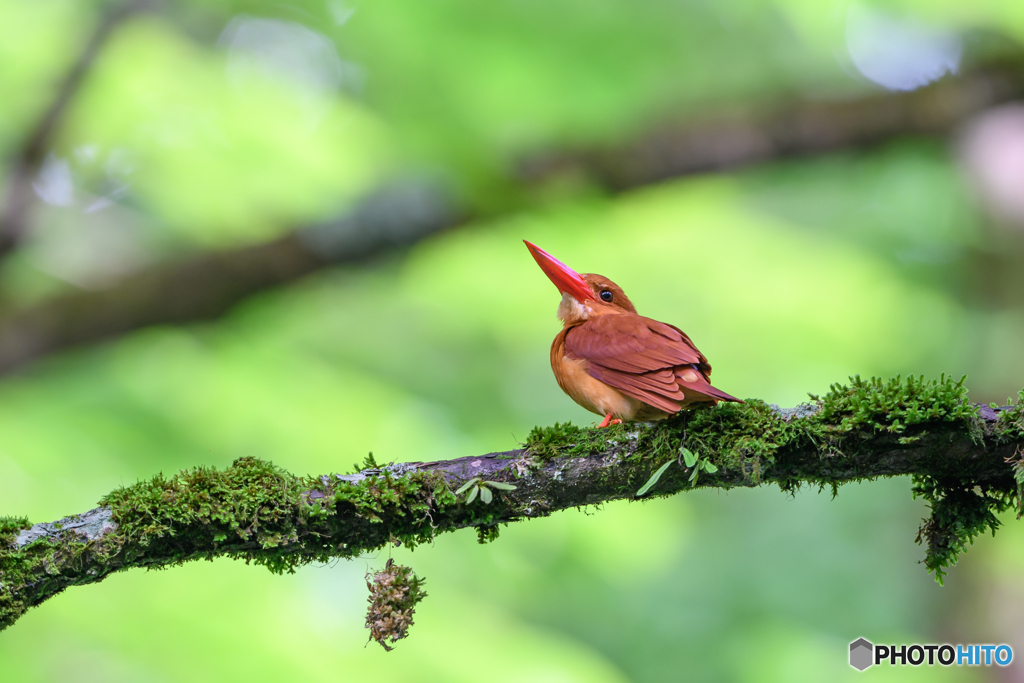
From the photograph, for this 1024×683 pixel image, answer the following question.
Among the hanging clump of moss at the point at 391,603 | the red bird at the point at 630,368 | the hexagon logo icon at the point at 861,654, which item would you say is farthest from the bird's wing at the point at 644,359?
the hexagon logo icon at the point at 861,654

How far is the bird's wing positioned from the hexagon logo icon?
78.9 inches

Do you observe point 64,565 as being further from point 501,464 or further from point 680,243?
point 680,243

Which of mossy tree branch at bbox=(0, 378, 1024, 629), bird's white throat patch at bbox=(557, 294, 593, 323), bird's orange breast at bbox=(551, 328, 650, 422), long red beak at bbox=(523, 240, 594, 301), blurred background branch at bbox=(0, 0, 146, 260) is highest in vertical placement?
blurred background branch at bbox=(0, 0, 146, 260)

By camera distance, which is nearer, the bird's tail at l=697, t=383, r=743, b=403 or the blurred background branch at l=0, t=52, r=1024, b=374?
the bird's tail at l=697, t=383, r=743, b=403

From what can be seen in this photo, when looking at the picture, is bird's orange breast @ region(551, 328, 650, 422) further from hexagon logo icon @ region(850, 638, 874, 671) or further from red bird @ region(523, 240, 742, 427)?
hexagon logo icon @ region(850, 638, 874, 671)

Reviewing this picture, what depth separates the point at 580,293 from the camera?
12.3 feet

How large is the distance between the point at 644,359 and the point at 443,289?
4136 mm

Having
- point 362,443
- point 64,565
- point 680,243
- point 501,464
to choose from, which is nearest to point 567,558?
point 362,443

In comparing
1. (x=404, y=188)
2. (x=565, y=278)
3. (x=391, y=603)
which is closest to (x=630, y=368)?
(x=565, y=278)

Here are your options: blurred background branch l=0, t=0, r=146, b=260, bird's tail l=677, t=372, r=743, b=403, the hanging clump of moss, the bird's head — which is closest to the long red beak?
the bird's head

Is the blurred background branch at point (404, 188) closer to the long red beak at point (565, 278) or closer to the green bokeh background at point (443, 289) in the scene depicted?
the green bokeh background at point (443, 289)

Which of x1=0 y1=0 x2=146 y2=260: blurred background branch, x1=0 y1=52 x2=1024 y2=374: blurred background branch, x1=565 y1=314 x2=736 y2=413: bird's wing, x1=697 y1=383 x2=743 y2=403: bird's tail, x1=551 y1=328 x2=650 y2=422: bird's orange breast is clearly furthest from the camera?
x1=0 y1=52 x2=1024 y2=374: blurred background branch

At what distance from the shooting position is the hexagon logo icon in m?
3.96

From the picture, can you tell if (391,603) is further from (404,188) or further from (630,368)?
(404,188)
